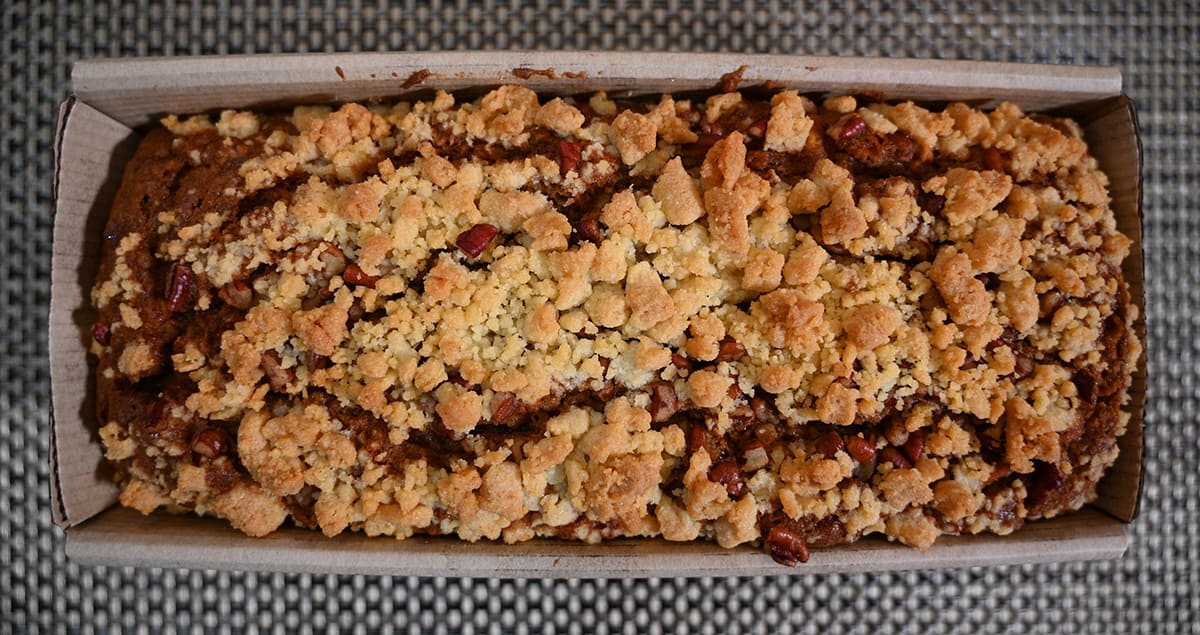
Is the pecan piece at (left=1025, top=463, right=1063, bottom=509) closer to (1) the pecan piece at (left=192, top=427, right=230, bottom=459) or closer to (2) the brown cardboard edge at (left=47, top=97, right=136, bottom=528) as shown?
(1) the pecan piece at (left=192, top=427, right=230, bottom=459)

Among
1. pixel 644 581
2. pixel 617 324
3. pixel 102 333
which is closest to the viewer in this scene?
pixel 617 324

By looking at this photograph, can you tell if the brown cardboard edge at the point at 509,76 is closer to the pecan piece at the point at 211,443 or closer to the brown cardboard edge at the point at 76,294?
the brown cardboard edge at the point at 76,294

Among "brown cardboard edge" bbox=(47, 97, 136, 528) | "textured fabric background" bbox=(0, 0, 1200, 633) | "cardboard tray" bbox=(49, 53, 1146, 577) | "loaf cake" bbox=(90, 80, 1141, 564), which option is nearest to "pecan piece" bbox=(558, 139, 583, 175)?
"loaf cake" bbox=(90, 80, 1141, 564)

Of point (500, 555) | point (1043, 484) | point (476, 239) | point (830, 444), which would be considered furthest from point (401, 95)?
point (1043, 484)

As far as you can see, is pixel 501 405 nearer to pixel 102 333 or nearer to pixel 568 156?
pixel 568 156

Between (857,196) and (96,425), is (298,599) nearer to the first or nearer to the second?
(96,425)
